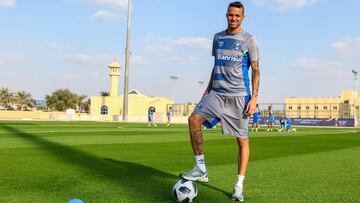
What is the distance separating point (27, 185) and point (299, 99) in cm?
9335

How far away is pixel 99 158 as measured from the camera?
27.5 ft

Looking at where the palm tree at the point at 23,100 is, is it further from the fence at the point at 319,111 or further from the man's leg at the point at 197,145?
the man's leg at the point at 197,145

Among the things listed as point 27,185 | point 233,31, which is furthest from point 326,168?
point 27,185

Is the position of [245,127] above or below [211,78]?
below

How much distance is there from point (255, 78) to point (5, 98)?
98179 millimetres

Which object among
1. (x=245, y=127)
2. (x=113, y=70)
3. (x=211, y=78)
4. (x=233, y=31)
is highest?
(x=113, y=70)

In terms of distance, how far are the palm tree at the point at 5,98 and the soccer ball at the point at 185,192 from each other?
3830 inches

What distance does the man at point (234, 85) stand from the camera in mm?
4938

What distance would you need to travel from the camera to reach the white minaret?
75250 mm

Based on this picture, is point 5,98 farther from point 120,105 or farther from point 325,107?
point 325,107

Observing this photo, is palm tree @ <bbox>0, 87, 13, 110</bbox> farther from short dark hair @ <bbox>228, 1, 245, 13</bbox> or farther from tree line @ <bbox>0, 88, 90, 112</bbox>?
short dark hair @ <bbox>228, 1, 245, 13</bbox>

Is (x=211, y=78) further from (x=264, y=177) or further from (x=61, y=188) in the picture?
(x=61, y=188)

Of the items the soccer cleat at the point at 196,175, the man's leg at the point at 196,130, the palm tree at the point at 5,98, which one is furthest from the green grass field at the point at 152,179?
the palm tree at the point at 5,98

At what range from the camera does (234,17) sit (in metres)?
4.91
